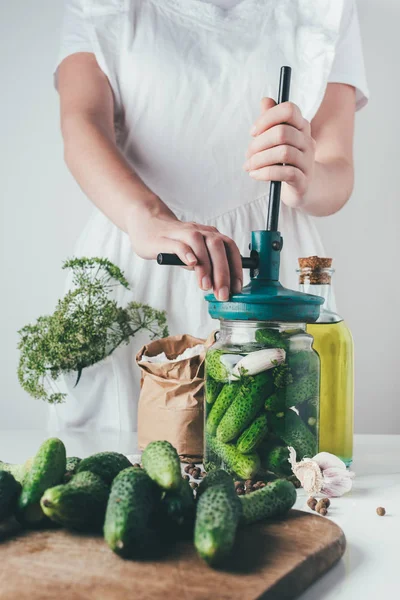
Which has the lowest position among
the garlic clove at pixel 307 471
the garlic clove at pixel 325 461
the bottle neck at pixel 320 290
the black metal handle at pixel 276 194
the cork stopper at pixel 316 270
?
the garlic clove at pixel 307 471

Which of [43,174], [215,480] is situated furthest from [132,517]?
[43,174]

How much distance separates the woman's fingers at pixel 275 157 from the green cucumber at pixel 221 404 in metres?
0.35

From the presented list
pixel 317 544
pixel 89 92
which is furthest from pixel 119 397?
pixel 317 544

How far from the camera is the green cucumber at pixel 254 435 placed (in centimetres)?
78

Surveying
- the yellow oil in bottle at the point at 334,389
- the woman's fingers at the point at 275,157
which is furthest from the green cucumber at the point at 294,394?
the woman's fingers at the point at 275,157

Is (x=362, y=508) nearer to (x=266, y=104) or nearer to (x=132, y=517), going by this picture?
(x=132, y=517)

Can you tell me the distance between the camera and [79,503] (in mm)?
594

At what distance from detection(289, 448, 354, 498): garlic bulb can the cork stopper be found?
0.24 m

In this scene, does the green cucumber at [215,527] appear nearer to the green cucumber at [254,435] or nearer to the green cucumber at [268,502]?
the green cucumber at [268,502]

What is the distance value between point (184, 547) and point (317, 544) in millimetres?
118

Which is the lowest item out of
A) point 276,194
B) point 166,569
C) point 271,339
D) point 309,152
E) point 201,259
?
point 166,569

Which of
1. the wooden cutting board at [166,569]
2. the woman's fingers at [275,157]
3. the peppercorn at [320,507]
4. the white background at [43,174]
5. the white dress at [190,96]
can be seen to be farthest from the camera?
the white background at [43,174]

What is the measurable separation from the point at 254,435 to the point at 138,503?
0.82 ft

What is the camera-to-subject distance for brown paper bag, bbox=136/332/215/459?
986mm
